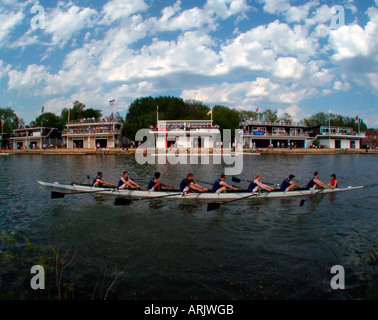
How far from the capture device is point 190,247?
33.0ft

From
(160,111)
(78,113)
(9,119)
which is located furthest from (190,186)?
(9,119)

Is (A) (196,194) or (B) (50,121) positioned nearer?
(A) (196,194)

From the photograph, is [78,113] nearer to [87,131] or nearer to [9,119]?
[87,131]

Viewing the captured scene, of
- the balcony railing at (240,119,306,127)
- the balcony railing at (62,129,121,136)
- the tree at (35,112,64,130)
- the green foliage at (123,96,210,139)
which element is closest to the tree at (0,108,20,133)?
the tree at (35,112,64,130)

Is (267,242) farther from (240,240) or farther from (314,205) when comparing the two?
(314,205)

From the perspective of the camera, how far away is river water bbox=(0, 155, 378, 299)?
7.40 m

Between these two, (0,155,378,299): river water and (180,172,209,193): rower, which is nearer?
(0,155,378,299): river water

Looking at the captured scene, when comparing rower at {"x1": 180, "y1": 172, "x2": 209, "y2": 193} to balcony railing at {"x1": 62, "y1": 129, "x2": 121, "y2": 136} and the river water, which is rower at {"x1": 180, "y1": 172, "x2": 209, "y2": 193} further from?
balcony railing at {"x1": 62, "y1": 129, "x2": 121, "y2": 136}

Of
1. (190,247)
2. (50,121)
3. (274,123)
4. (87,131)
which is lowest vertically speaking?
(190,247)
